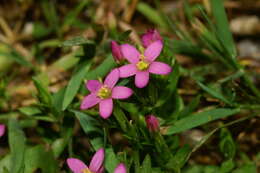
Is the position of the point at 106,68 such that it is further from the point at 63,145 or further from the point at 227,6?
the point at 227,6

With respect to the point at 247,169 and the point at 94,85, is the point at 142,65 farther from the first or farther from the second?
the point at 247,169

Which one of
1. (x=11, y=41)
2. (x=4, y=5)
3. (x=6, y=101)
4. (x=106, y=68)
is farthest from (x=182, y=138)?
(x=4, y=5)

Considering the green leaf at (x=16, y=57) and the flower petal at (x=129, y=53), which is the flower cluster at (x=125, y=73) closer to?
the flower petal at (x=129, y=53)

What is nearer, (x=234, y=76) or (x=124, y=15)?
(x=234, y=76)

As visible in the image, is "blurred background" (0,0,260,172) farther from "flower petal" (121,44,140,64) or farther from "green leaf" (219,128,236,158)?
"flower petal" (121,44,140,64)

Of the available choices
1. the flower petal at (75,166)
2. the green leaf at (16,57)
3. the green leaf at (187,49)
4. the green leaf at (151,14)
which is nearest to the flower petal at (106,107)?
the flower petal at (75,166)

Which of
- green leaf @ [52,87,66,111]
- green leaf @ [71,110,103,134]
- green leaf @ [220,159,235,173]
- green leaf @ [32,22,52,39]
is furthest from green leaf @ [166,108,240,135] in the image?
Result: green leaf @ [32,22,52,39]
